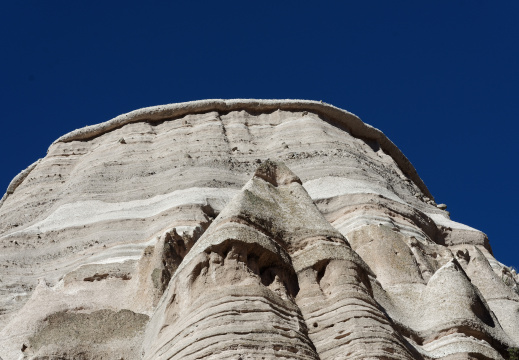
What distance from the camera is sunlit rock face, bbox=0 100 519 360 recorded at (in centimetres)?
863

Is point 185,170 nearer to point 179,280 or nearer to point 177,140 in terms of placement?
point 177,140

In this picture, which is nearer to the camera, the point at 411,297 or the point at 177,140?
the point at 411,297

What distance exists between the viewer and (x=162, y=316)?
9.05 m

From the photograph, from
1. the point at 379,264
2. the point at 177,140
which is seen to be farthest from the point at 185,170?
the point at 379,264

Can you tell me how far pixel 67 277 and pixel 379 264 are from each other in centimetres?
477

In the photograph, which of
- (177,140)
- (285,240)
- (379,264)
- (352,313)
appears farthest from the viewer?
(177,140)

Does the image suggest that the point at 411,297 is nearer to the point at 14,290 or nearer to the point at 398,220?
the point at 398,220

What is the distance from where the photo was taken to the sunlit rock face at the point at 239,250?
8633mm

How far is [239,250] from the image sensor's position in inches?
356

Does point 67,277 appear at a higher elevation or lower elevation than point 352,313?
higher

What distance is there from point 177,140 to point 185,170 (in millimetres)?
2031

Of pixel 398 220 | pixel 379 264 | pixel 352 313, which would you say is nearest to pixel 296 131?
pixel 398 220

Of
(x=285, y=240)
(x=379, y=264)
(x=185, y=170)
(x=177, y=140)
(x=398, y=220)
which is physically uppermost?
(x=177, y=140)

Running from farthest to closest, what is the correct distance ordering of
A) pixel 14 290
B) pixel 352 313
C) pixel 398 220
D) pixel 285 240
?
pixel 398 220
pixel 14 290
pixel 285 240
pixel 352 313
